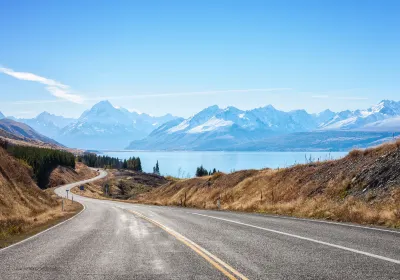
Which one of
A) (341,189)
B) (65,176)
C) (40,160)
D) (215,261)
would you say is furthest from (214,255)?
(65,176)

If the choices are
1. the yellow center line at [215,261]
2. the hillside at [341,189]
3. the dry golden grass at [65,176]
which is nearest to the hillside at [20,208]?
the yellow center line at [215,261]

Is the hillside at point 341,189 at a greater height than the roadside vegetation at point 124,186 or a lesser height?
greater

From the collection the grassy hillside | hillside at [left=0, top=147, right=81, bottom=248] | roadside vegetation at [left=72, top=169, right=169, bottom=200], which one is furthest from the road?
roadside vegetation at [left=72, top=169, right=169, bottom=200]

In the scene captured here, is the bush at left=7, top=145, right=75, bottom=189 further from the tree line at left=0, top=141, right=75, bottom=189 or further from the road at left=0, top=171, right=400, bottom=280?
the road at left=0, top=171, right=400, bottom=280

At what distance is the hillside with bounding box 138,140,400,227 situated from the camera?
1859 cm

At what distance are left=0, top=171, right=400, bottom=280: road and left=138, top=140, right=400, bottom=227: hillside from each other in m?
4.42

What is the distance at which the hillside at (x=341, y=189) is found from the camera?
61.0 feet

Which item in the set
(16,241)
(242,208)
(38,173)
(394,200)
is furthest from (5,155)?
(38,173)

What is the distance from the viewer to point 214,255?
33.2 feet

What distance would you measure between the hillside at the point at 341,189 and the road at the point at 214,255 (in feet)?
14.5

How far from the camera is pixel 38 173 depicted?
123 metres

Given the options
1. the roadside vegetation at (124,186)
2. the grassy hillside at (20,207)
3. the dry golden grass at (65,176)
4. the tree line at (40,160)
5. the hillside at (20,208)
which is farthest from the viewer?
the dry golden grass at (65,176)

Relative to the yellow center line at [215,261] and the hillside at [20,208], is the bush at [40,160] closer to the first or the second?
the hillside at [20,208]

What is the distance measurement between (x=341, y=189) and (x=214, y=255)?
1702 cm
